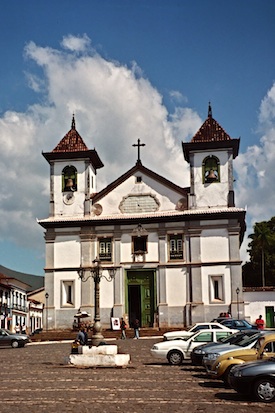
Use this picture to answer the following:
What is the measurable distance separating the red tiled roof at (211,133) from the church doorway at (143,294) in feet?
32.2

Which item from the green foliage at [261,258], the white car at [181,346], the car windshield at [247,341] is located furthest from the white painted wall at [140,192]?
the car windshield at [247,341]

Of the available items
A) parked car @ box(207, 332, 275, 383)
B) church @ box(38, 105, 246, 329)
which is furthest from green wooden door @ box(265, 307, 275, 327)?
parked car @ box(207, 332, 275, 383)

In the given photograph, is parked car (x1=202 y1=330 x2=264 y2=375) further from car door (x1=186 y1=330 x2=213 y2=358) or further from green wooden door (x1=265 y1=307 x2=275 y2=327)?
green wooden door (x1=265 y1=307 x2=275 y2=327)

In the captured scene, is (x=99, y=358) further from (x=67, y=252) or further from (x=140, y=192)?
(x=140, y=192)

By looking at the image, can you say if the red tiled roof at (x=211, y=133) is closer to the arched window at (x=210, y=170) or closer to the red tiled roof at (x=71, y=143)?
the arched window at (x=210, y=170)

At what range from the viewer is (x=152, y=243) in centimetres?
4203

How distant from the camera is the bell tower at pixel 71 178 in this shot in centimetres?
4375

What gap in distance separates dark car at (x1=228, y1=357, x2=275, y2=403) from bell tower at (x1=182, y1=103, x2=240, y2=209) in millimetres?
29686

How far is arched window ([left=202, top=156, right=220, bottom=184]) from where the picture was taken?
42500mm

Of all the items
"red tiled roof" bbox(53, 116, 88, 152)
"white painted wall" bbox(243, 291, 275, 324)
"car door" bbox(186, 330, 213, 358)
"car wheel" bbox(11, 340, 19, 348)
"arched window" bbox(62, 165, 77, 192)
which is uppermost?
"red tiled roof" bbox(53, 116, 88, 152)

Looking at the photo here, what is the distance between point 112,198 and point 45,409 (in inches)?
1257

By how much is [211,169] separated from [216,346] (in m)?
25.0

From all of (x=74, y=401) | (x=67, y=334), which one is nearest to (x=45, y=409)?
(x=74, y=401)

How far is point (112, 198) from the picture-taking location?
43531 millimetres
